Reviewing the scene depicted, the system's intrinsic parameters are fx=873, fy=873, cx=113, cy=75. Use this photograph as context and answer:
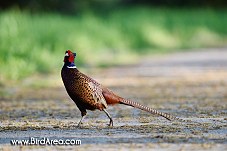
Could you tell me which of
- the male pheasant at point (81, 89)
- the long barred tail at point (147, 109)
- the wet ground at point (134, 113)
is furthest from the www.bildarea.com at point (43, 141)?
the long barred tail at point (147, 109)

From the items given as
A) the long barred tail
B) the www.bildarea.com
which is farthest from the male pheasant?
the www.bildarea.com

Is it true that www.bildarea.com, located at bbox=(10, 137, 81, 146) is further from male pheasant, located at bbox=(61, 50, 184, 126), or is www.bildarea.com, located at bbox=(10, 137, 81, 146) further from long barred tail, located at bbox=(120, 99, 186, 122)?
long barred tail, located at bbox=(120, 99, 186, 122)

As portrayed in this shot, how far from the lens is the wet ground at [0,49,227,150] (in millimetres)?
8469

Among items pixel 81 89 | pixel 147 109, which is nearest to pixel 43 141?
pixel 81 89

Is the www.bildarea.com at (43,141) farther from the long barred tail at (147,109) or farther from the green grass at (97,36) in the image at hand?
the green grass at (97,36)

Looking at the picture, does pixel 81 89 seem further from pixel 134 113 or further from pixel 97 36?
pixel 97 36

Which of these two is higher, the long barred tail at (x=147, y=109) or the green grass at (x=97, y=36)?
the green grass at (x=97, y=36)

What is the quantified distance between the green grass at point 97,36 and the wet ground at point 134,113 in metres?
0.88

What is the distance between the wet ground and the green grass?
88 cm

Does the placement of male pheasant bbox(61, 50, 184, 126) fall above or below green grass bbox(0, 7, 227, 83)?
below

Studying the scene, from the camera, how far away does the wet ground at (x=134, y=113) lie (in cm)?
847

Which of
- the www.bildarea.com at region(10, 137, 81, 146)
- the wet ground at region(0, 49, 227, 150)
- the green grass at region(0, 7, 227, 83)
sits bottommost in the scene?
the www.bildarea.com at region(10, 137, 81, 146)

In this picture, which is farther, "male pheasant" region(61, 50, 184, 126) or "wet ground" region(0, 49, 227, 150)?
"male pheasant" region(61, 50, 184, 126)

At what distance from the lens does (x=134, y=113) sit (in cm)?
1134
